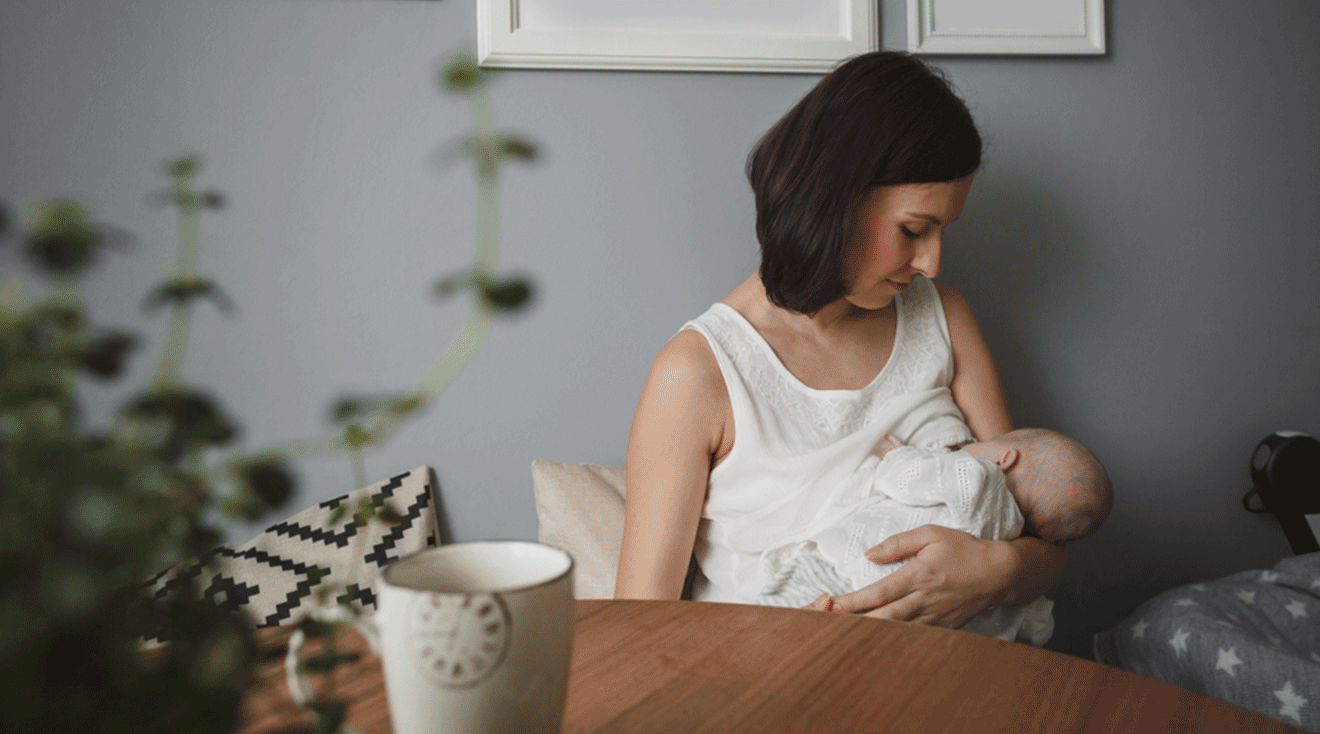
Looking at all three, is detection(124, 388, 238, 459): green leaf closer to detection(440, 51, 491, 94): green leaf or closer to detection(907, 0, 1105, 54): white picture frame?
detection(440, 51, 491, 94): green leaf

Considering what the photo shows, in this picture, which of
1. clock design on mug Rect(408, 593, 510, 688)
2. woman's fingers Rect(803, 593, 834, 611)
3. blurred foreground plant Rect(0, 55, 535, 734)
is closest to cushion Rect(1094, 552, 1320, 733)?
woman's fingers Rect(803, 593, 834, 611)

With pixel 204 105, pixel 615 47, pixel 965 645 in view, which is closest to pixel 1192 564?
pixel 965 645

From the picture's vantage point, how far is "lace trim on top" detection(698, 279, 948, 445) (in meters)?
1.13

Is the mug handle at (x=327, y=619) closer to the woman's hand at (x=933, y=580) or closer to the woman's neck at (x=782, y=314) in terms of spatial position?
the woman's hand at (x=933, y=580)

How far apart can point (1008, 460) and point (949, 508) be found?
0.59 feet

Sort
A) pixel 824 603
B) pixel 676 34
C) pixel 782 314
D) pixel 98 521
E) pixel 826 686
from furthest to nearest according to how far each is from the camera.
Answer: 1. pixel 676 34
2. pixel 782 314
3. pixel 824 603
4. pixel 826 686
5. pixel 98 521

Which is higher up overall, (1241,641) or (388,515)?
(388,515)

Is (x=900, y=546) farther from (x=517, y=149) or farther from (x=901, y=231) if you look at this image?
(x=517, y=149)

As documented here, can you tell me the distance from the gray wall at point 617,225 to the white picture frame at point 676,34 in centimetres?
4

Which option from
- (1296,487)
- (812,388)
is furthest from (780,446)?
(1296,487)

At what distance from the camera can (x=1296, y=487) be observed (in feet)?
4.81

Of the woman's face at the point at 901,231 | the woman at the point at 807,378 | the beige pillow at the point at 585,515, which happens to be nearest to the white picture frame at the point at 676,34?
the woman at the point at 807,378

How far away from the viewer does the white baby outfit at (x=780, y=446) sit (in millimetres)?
1084

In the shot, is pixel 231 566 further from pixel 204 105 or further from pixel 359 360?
pixel 204 105
